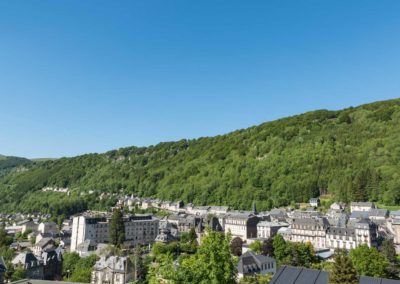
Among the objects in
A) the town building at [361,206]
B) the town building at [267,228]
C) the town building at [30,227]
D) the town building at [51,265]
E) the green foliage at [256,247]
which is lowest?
the town building at [51,265]

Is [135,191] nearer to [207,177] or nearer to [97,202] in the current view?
[97,202]

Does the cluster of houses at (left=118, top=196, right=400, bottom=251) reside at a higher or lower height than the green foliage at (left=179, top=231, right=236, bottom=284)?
lower

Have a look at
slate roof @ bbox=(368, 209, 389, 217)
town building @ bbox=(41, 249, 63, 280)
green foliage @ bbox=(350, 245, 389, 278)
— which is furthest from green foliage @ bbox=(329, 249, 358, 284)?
slate roof @ bbox=(368, 209, 389, 217)

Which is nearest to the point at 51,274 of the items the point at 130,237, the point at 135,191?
the point at 130,237

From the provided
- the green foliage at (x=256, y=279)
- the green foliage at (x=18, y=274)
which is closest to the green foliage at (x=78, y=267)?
the green foliage at (x=18, y=274)

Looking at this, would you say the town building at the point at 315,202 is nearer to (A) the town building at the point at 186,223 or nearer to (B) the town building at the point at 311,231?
(A) the town building at the point at 186,223

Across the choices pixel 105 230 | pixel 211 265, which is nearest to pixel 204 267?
pixel 211 265

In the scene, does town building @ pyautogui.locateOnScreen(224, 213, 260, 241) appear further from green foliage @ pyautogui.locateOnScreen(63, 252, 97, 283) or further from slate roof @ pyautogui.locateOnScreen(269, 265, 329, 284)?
slate roof @ pyautogui.locateOnScreen(269, 265, 329, 284)
